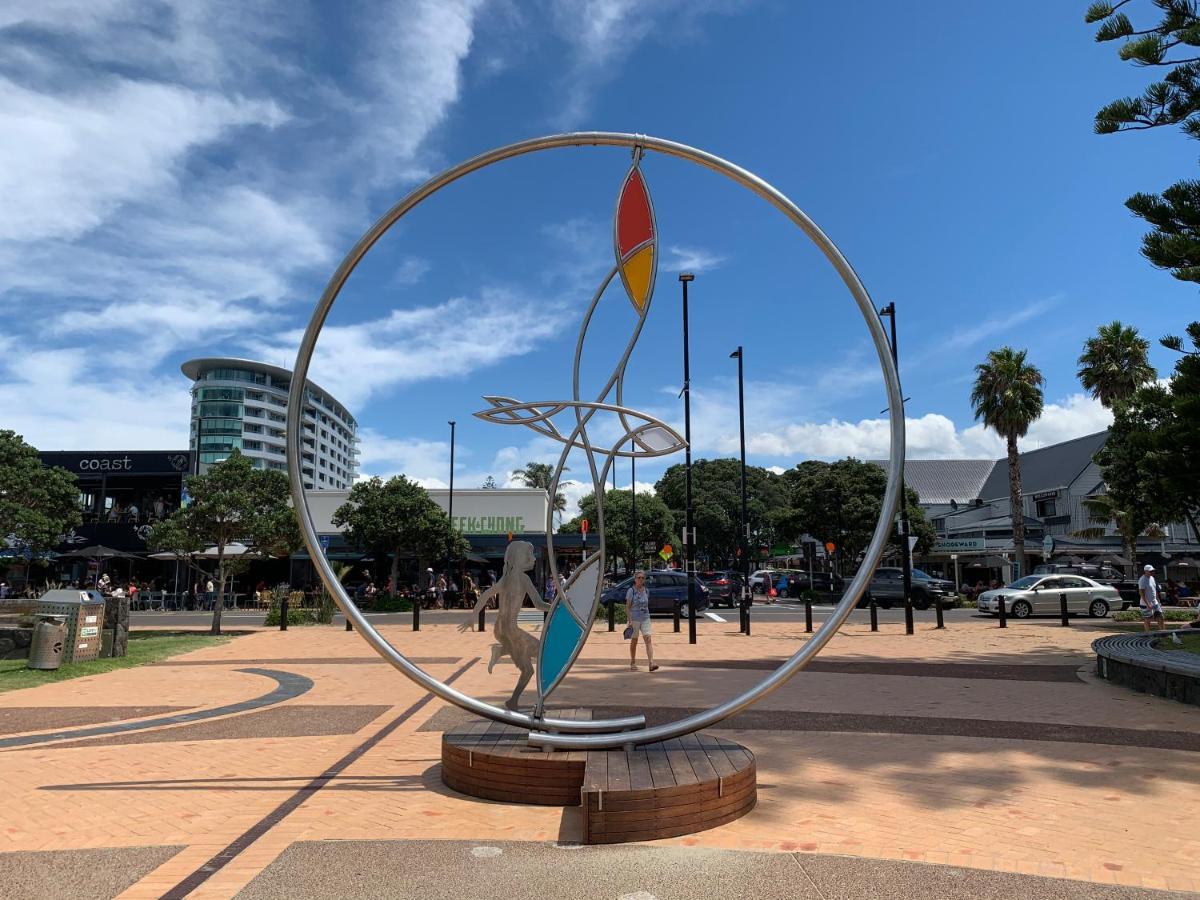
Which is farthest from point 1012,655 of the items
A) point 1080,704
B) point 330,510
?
point 330,510

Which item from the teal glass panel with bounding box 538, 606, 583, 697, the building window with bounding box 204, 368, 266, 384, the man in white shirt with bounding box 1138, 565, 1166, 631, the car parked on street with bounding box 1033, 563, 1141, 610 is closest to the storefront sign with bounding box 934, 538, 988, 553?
the car parked on street with bounding box 1033, 563, 1141, 610

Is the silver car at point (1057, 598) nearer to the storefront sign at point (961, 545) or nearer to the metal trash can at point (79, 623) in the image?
the storefront sign at point (961, 545)

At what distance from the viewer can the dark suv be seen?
26269mm

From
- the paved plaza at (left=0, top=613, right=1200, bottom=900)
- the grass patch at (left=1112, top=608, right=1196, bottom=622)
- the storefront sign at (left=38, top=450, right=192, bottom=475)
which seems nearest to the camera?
the paved plaza at (left=0, top=613, right=1200, bottom=900)

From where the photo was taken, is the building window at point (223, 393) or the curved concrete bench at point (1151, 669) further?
the building window at point (223, 393)

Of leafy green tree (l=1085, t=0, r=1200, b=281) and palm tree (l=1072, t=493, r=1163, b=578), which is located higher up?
leafy green tree (l=1085, t=0, r=1200, b=281)

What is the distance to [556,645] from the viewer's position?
6.45m

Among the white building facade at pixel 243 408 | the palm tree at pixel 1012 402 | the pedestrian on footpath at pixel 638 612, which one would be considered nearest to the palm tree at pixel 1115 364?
the palm tree at pixel 1012 402

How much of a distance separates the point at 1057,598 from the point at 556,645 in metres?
23.2

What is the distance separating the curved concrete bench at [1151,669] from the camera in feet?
32.1

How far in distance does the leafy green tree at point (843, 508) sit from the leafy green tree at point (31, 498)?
102ft

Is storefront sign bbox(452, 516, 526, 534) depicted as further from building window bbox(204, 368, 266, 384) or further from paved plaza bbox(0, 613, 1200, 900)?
building window bbox(204, 368, 266, 384)

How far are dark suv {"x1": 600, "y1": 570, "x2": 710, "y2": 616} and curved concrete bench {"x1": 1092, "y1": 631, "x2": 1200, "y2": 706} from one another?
1446 cm

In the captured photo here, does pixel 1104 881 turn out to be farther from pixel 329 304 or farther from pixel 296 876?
pixel 329 304
